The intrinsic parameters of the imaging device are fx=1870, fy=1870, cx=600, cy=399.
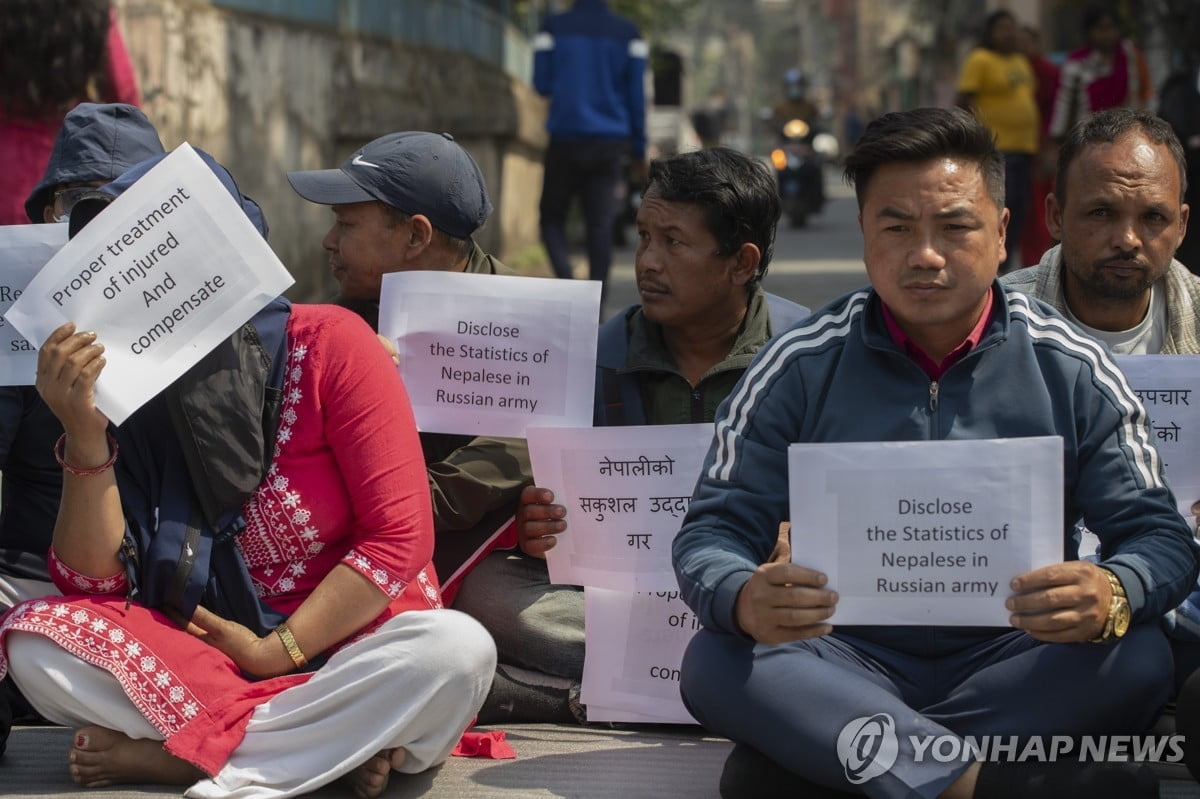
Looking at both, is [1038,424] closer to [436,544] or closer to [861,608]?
[861,608]

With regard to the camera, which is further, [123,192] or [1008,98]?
[1008,98]

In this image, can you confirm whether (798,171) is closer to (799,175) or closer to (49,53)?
(799,175)

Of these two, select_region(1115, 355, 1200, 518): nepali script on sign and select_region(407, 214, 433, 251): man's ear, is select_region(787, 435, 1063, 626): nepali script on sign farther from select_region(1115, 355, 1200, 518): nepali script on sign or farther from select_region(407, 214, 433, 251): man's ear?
select_region(407, 214, 433, 251): man's ear

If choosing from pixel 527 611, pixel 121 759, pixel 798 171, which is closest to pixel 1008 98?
pixel 527 611

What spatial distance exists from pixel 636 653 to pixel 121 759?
113 centimetres

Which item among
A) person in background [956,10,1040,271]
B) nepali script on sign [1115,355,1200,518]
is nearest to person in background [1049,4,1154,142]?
person in background [956,10,1040,271]

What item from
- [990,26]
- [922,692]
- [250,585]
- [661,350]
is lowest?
[922,692]

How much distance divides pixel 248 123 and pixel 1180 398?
21.0 feet

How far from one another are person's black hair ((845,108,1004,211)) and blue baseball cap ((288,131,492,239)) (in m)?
1.28

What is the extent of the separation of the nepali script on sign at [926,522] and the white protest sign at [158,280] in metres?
1.09

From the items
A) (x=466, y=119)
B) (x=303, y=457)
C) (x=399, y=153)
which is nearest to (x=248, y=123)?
(x=466, y=119)

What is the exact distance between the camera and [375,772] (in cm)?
352

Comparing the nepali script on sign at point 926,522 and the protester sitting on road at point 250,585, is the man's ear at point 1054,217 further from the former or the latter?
the protester sitting on road at point 250,585

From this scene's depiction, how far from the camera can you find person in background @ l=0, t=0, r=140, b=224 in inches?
211
